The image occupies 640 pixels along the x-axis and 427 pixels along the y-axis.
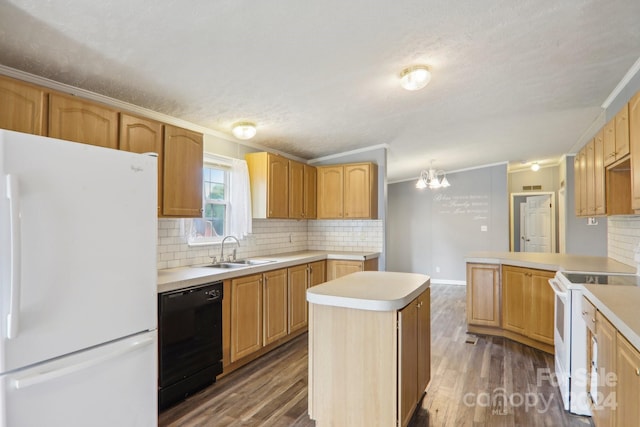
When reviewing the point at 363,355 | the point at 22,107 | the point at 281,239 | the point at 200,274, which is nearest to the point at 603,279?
the point at 363,355

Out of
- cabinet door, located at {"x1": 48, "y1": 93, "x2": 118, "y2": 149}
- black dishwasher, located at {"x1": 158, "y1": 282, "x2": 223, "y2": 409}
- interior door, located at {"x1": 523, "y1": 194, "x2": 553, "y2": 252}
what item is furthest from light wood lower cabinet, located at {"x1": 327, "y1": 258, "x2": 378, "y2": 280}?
interior door, located at {"x1": 523, "y1": 194, "x2": 553, "y2": 252}

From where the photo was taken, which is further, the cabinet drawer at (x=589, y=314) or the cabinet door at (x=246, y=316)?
the cabinet door at (x=246, y=316)

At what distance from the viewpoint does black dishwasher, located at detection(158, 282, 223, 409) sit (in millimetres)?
2357

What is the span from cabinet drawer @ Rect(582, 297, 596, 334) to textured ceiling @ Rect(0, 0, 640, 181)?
5.62ft

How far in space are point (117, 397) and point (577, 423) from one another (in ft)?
9.21

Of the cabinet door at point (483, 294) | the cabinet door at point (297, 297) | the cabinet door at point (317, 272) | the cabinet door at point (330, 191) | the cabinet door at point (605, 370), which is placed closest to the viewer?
the cabinet door at point (605, 370)

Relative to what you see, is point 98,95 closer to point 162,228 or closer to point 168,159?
point 168,159

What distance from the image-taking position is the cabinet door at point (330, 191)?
15.8ft

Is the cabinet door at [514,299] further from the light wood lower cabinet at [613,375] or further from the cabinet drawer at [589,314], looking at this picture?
the light wood lower cabinet at [613,375]

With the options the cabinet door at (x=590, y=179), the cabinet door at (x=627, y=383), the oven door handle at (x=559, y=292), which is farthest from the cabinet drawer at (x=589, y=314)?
the cabinet door at (x=590, y=179)

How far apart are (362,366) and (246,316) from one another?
4.92 ft

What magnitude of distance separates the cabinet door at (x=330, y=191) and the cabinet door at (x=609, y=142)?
284 cm

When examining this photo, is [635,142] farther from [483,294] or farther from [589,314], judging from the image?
[483,294]

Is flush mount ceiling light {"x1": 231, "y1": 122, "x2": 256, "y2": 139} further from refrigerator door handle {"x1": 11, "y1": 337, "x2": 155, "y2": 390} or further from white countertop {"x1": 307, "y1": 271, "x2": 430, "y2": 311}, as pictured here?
refrigerator door handle {"x1": 11, "y1": 337, "x2": 155, "y2": 390}
